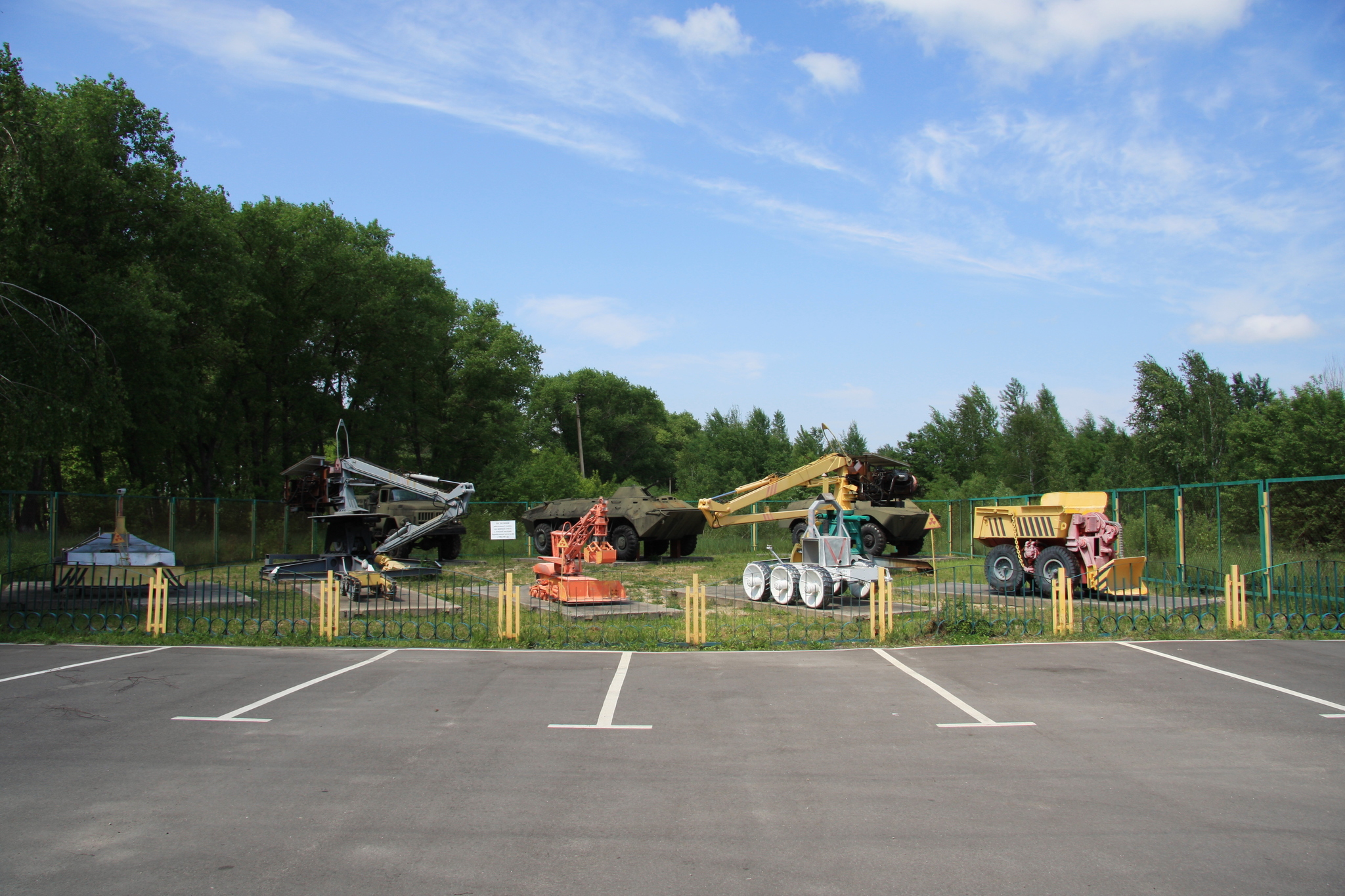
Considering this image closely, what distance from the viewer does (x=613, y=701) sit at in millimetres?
8312

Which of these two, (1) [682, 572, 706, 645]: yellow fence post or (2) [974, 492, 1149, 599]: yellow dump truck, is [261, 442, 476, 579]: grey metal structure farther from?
(2) [974, 492, 1149, 599]: yellow dump truck

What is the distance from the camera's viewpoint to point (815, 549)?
1609 cm

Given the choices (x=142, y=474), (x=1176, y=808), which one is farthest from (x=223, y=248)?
(x=1176, y=808)

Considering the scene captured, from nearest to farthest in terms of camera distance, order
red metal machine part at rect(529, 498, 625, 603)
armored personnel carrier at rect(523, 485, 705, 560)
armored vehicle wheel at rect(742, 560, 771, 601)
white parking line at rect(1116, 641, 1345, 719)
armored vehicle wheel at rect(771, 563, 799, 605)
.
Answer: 1. white parking line at rect(1116, 641, 1345, 719)
2. red metal machine part at rect(529, 498, 625, 603)
3. armored vehicle wheel at rect(771, 563, 799, 605)
4. armored vehicle wheel at rect(742, 560, 771, 601)
5. armored personnel carrier at rect(523, 485, 705, 560)

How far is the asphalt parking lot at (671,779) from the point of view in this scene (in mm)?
4469

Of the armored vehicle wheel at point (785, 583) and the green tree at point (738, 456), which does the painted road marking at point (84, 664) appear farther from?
the green tree at point (738, 456)

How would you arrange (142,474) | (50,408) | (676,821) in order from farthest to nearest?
(142,474)
(50,408)
(676,821)

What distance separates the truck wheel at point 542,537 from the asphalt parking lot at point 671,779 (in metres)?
16.9

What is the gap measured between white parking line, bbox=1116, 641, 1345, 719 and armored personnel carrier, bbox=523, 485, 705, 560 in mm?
14734

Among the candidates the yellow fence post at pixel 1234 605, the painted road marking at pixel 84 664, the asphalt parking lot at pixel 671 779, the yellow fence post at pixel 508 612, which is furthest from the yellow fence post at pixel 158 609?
the yellow fence post at pixel 1234 605

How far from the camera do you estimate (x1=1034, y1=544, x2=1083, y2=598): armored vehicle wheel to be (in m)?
16.8

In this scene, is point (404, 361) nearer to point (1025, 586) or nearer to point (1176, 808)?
point (1025, 586)

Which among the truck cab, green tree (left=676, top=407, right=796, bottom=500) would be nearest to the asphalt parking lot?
the truck cab

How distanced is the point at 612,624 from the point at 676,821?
8301 millimetres
